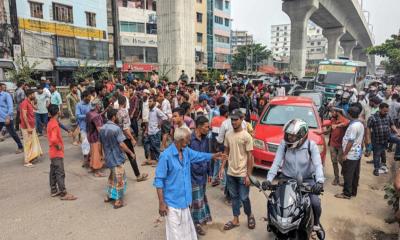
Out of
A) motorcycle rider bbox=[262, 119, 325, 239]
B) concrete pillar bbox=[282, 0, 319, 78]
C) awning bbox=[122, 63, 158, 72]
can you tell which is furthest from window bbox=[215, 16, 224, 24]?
motorcycle rider bbox=[262, 119, 325, 239]

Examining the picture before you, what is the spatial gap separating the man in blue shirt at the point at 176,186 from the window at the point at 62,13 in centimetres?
2949

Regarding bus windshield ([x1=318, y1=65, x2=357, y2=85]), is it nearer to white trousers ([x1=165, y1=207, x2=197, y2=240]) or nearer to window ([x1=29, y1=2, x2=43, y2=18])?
white trousers ([x1=165, y1=207, x2=197, y2=240])

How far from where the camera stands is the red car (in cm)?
619

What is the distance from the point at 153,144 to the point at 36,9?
84.3 feet

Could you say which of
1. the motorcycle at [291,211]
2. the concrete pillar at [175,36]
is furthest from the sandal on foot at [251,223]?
the concrete pillar at [175,36]

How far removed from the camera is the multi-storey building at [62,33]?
1032 inches

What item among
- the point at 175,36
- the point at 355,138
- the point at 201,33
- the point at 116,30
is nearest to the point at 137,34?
the point at 116,30

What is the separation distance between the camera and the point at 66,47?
29016 millimetres

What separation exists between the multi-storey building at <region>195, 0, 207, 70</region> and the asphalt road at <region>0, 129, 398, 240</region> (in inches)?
1556

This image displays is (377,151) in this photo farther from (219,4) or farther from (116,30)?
(219,4)

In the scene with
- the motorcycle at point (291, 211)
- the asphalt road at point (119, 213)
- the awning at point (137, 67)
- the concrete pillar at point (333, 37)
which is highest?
the concrete pillar at point (333, 37)

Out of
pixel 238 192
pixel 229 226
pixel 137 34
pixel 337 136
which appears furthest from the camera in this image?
pixel 137 34

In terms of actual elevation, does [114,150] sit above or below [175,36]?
below

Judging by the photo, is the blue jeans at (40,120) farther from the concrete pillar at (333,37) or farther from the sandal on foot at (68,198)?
the concrete pillar at (333,37)
